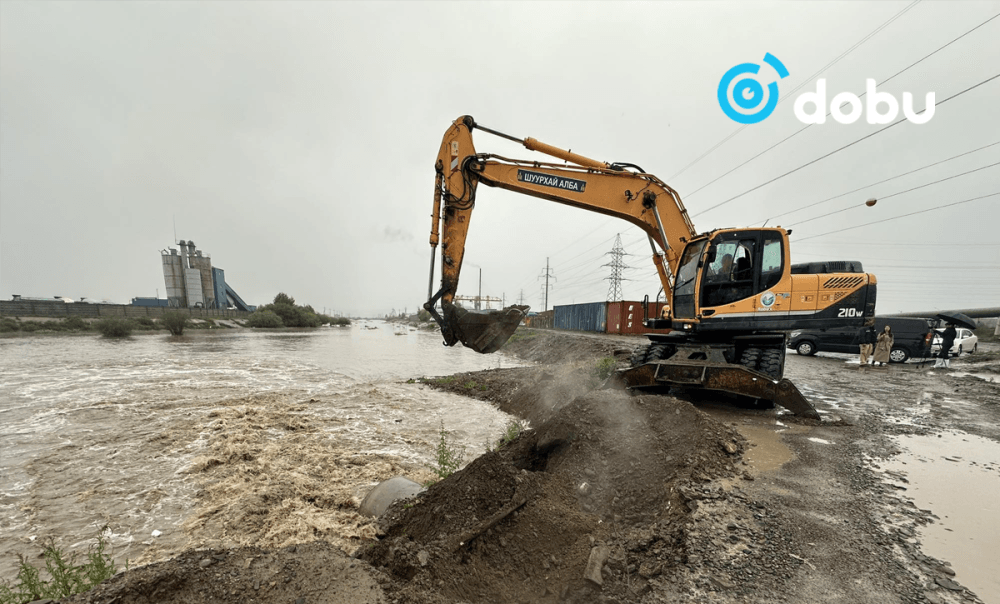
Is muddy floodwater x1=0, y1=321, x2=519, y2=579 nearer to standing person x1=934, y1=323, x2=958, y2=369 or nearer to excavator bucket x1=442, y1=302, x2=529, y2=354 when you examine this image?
excavator bucket x1=442, y1=302, x2=529, y2=354

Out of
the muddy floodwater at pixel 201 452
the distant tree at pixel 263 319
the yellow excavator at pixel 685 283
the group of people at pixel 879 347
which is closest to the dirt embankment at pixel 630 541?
the muddy floodwater at pixel 201 452

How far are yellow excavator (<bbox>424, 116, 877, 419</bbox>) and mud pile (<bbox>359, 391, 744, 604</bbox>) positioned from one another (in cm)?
179

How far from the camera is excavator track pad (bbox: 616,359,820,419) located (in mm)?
5777

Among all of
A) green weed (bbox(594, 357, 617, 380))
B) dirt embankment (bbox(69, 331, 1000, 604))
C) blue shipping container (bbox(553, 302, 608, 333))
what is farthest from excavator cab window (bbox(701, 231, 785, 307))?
blue shipping container (bbox(553, 302, 608, 333))

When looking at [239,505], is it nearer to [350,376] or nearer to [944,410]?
[350,376]

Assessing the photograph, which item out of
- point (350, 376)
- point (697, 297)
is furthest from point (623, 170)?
point (350, 376)

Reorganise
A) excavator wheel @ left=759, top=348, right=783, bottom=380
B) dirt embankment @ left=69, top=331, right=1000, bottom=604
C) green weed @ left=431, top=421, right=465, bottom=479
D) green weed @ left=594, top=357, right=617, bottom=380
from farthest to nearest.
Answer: green weed @ left=594, top=357, right=617, bottom=380, excavator wheel @ left=759, top=348, right=783, bottom=380, green weed @ left=431, top=421, right=465, bottom=479, dirt embankment @ left=69, top=331, right=1000, bottom=604

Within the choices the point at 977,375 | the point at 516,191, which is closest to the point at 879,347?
the point at 977,375

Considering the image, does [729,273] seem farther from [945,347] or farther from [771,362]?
[945,347]

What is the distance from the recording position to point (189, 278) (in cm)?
6034

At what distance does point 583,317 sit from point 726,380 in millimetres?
27662

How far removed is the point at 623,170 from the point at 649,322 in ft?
11.3

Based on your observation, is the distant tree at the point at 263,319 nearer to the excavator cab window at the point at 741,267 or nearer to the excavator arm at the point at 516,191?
the excavator arm at the point at 516,191

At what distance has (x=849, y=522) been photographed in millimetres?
2922
